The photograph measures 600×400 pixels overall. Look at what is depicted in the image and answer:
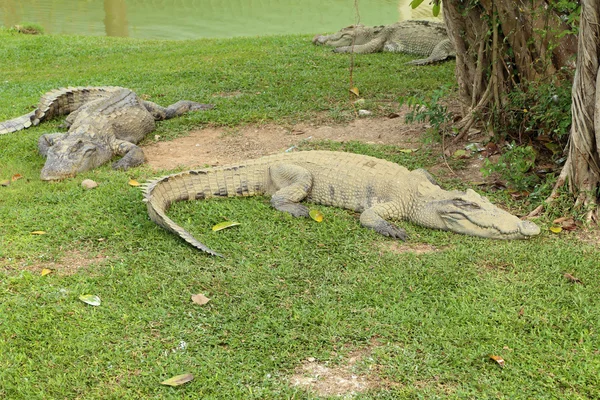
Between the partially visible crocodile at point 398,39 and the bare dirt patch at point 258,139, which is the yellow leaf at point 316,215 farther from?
the partially visible crocodile at point 398,39

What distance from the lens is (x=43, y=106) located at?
7715 mm

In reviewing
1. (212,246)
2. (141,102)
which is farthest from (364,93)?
(212,246)

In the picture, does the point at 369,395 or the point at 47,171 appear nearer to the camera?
the point at 369,395

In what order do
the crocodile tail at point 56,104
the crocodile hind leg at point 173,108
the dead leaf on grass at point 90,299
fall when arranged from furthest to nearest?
the crocodile hind leg at point 173,108
the crocodile tail at point 56,104
the dead leaf on grass at point 90,299

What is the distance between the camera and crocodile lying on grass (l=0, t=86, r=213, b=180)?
6.07 m

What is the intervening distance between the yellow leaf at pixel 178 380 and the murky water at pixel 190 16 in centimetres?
1507

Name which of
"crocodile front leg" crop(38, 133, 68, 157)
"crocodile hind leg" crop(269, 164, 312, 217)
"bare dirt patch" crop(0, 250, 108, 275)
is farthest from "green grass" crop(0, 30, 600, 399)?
"crocodile front leg" crop(38, 133, 68, 157)

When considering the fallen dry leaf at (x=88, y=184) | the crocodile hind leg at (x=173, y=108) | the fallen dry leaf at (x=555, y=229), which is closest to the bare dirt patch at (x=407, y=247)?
the fallen dry leaf at (x=555, y=229)

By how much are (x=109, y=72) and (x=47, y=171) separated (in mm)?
4629

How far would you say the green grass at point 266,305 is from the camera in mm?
3021

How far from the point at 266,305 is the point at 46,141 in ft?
13.9

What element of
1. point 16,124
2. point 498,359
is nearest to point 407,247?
point 498,359

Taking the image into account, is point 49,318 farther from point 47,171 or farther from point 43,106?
point 43,106

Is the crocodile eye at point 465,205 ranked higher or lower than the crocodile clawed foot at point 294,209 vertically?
higher
